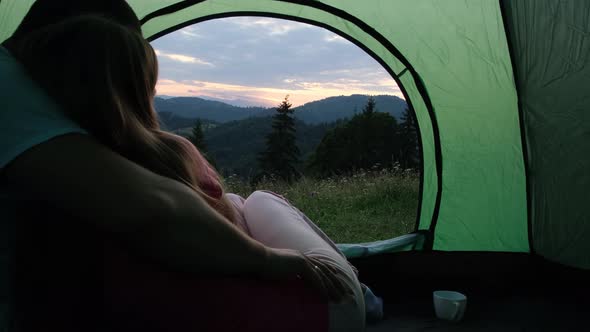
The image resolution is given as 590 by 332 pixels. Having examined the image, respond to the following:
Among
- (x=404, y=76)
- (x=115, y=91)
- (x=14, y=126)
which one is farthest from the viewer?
(x=404, y=76)

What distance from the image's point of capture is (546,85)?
230 cm

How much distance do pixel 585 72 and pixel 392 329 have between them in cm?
159

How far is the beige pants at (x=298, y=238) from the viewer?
1.15m

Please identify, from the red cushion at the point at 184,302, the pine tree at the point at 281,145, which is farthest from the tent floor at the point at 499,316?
the pine tree at the point at 281,145

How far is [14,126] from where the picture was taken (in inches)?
33.9

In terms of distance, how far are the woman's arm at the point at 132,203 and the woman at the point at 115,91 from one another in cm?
9

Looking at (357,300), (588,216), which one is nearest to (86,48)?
(357,300)

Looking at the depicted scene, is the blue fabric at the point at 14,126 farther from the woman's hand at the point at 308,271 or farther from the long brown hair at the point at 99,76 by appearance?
the woman's hand at the point at 308,271

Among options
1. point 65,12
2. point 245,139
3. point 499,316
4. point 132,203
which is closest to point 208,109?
point 245,139

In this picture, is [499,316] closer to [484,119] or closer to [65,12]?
[484,119]

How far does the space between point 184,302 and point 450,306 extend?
1.55m

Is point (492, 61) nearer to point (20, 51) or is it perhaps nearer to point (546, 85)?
point (546, 85)

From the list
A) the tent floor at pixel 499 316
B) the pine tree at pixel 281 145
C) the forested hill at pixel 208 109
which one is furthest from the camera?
the forested hill at pixel 208 109

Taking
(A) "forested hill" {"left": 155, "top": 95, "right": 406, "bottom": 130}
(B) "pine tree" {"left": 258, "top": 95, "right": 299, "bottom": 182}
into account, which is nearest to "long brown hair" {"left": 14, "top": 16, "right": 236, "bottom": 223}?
(B) "pine tree" {"left": 258, "top": 95, "right": 299, "bottom": 182}
